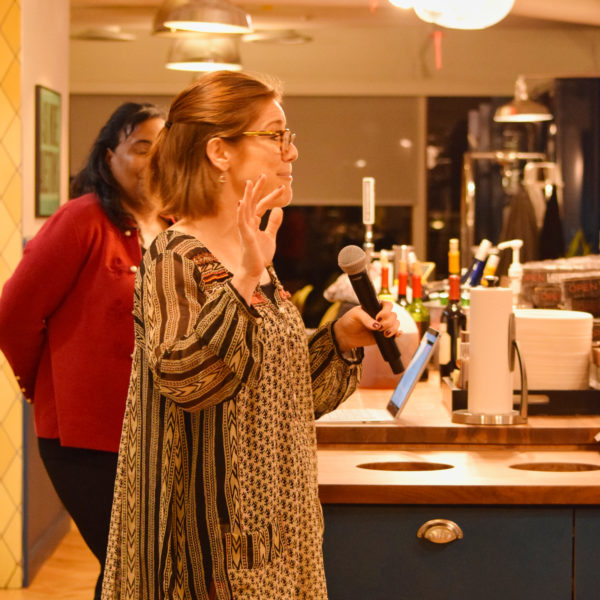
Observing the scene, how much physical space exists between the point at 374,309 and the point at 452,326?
1166 mm

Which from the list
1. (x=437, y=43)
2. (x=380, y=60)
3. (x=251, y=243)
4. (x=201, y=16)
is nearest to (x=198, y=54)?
(x=201, y=16)

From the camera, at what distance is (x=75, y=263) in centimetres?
247

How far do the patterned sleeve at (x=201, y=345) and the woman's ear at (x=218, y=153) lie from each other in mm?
245

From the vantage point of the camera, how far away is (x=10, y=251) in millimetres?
3893

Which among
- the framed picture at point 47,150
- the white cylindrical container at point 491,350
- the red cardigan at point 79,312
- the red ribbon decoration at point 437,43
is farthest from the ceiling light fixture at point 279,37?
the white cylindrical container at point 491,350

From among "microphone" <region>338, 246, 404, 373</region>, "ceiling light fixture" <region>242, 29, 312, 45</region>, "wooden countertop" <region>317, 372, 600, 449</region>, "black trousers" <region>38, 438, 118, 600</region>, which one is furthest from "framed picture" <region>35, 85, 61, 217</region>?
"ceiling light fixture" <region>242, 29, 312, 45</region>

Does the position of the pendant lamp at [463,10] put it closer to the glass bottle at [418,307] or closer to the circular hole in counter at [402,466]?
the glass bottle at [418,307]

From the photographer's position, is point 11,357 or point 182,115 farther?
point 11,357

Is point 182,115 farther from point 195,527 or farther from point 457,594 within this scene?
point 457,594

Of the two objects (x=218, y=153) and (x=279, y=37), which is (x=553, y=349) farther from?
(x=279, y=37)

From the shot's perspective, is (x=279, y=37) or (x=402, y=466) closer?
(x=402, y=466)

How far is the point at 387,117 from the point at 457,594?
7.02 m

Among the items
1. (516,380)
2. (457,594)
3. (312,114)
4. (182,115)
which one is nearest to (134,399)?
(182,115)

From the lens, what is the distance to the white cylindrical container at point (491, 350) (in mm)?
2211
